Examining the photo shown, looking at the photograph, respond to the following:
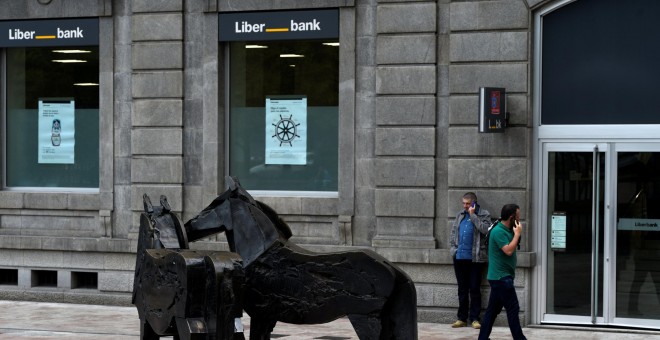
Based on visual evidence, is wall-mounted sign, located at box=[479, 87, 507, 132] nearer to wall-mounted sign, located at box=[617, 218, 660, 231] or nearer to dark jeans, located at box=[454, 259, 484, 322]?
dark jeans, located at box=[454, 259, 484, 322]

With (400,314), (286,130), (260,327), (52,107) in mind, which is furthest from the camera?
(52,107)

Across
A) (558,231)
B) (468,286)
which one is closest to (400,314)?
(468,286)

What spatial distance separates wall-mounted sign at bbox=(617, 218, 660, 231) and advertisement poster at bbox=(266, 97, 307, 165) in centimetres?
501

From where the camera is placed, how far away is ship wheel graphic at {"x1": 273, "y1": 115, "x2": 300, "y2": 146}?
20422 millimetres

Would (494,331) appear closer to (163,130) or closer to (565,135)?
(565,135)

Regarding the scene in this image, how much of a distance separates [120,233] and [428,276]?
5208 mm

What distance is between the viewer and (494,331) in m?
18.1

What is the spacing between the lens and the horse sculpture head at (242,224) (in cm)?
1207

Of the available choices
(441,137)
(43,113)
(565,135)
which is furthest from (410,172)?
(43,113)

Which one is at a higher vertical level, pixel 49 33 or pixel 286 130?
pixel 49 33

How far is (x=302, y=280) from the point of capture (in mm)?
11852

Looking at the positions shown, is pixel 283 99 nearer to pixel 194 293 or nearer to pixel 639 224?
pixel 639 224

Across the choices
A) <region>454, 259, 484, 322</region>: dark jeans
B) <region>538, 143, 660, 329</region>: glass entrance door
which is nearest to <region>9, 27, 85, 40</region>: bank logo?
<region>454, 259, 484, 322</region>: dark jeans

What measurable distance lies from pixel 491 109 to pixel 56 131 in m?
7.80
